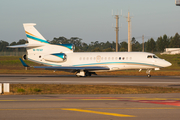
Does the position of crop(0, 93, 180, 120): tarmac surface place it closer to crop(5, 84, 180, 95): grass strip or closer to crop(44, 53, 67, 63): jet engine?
crop(5, 84, 180, 95): grass strip

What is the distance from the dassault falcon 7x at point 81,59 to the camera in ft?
110

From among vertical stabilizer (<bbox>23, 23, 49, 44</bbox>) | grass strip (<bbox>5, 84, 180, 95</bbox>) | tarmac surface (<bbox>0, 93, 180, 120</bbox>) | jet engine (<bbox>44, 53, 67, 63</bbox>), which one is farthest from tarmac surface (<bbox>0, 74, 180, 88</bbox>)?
tarmac surface (<bbox>0, 93, 180, 120</bbox>)

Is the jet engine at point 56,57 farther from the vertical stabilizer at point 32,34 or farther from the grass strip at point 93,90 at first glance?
the grass strip at point 93,90

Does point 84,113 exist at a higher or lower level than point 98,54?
lower

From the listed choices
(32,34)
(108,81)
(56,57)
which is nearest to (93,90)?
(108,81)

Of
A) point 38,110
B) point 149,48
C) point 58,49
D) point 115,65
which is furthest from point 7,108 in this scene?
point 149,48

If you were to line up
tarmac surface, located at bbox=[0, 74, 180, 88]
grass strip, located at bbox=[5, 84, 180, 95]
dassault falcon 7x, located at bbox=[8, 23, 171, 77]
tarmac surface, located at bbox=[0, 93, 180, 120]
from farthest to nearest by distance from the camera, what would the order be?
dassault falcon 7x, located at bbox=[8, 23, 171, 77]
tarmac surface, located at bbox=[0, 74, 180, 88]
grass strip, located at bbox=[5, 84, 180, 95]
tarmac surface, located at bbox=[0, 93, 180, 120]

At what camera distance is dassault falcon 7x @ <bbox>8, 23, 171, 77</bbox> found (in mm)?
33562

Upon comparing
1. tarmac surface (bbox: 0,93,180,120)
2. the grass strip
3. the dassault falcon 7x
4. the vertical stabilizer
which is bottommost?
the grass strip

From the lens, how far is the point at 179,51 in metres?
123

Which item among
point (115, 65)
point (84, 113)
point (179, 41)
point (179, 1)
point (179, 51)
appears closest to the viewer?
point (84, 113)

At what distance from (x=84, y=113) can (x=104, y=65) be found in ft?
79.2

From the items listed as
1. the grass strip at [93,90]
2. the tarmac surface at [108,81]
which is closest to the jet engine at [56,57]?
the tarmac surface at [108,81]

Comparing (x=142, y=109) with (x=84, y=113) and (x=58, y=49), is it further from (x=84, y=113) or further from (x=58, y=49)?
(x=58, y=49)
